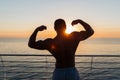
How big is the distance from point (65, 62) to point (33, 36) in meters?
0.52

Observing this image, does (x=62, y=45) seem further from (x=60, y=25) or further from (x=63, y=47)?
(x=60, y=25)

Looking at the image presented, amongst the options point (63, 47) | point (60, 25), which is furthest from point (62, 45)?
point (60, 25)

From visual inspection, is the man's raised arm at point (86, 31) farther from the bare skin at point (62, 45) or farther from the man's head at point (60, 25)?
the man's head at point (60, 25)

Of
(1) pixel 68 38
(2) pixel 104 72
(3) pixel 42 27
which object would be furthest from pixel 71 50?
(2) pixel 104 72

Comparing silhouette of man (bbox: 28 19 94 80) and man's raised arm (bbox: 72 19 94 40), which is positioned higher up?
man's raised arm (bbox: 72 19 94 40)

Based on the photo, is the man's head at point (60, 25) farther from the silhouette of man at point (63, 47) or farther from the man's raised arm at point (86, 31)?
the man's raised arm at point (86, 31)

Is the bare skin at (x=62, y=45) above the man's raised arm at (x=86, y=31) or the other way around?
the other way around

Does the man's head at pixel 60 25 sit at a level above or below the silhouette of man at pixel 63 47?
above

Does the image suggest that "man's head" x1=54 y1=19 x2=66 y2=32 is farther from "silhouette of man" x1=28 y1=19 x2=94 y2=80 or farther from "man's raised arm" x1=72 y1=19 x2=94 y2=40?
"man's raised arm" x1=72 y1=19 x2=94 y2=40

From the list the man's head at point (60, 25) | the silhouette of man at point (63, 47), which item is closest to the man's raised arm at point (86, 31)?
the silhouette of man at point (63, 47)

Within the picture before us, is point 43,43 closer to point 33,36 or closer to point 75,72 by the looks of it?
point 33,36

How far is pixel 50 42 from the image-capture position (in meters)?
4.49

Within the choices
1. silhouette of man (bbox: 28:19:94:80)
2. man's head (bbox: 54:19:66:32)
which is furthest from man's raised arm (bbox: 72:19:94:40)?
man's head (bbox: 54:19:66:32)

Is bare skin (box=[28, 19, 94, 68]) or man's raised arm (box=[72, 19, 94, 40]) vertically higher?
man's raised arm (box=[72, 19, 94, 40])
